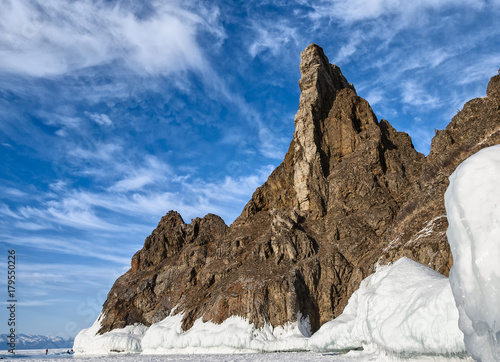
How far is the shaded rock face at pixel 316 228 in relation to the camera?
52.6m

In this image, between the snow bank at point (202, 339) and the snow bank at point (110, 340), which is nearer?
the snow bank at point (202, 339)

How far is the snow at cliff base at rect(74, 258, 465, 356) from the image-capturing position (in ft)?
49.2

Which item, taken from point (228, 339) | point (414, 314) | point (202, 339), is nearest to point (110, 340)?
point (202, 339)

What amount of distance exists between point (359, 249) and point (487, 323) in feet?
180

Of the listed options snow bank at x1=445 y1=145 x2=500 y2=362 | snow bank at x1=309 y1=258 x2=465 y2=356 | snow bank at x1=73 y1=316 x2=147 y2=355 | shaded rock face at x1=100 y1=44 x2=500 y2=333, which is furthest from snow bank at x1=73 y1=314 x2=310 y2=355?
snow bank at x1=445 y1=145 x2=500 y2=362

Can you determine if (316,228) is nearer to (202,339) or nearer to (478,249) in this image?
(202,339)

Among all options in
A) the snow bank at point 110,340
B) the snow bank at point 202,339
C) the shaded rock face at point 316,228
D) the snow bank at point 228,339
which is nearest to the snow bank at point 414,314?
the shaded rock face at point 316,228

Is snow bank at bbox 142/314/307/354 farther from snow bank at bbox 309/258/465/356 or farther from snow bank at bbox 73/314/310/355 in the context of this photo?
snow bank at bbox 309/258/465/356

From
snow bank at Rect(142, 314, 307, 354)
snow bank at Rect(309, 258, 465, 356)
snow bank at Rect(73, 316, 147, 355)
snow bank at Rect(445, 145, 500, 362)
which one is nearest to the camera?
snow bank at Rect(445, 145, 500, 362)

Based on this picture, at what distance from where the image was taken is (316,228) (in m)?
71.2

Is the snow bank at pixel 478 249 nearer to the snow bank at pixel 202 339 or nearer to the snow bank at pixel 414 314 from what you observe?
the snow bank at pixel 414 314

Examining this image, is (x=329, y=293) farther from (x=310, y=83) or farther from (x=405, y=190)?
(x=310, y=83)

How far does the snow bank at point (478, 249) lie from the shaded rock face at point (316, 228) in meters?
30.1

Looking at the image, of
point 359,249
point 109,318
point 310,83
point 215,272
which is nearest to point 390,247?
point 359,249
